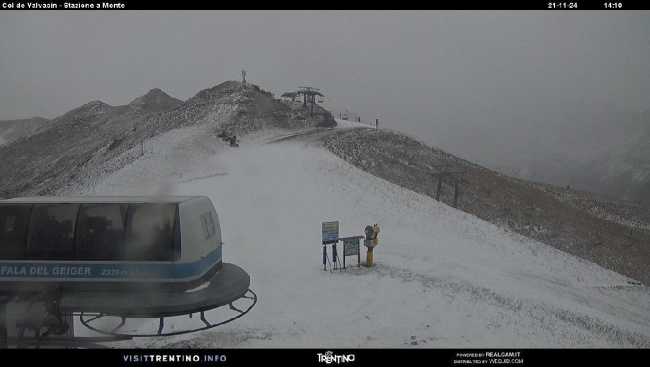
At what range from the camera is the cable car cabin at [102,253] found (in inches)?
319

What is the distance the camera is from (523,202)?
1346 inches

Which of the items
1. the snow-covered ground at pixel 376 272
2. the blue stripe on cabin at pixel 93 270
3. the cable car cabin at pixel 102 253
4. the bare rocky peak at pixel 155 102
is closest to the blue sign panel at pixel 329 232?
the snow-covered ground at pixel 376 272

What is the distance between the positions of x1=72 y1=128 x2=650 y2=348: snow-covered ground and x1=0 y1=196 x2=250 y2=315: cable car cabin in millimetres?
2362

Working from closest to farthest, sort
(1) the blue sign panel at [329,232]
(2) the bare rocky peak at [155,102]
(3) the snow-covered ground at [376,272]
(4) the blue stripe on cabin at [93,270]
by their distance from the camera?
(4) the blue stripe on cabin at [93,270] → (3) the snow-covered ground at [376,272] → (1) the blue sign panel at [329,232] → (2) the bare rocky peak at [155,102]

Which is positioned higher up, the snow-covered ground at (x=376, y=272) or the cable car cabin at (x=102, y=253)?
the cable car cabin at (x=102, y=253)

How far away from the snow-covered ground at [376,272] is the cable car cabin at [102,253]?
2.36 m

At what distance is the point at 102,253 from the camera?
8195 mm

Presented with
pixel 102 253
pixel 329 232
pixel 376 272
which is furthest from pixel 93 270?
pixel 376 272

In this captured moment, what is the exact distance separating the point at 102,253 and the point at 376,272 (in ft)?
32.6

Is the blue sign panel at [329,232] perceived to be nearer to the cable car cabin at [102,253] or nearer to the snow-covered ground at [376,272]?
the snow-covered ground at [376,272]

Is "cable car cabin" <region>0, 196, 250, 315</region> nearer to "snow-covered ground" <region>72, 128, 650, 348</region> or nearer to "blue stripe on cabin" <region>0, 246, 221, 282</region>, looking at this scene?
"blue stripe on cabin" <region>0, 246, 221, 282</region>

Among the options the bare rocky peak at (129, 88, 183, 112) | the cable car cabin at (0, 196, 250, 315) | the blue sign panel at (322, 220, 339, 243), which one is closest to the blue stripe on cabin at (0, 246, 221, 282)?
the cable car cabin at (0, 196, 250, 315)
